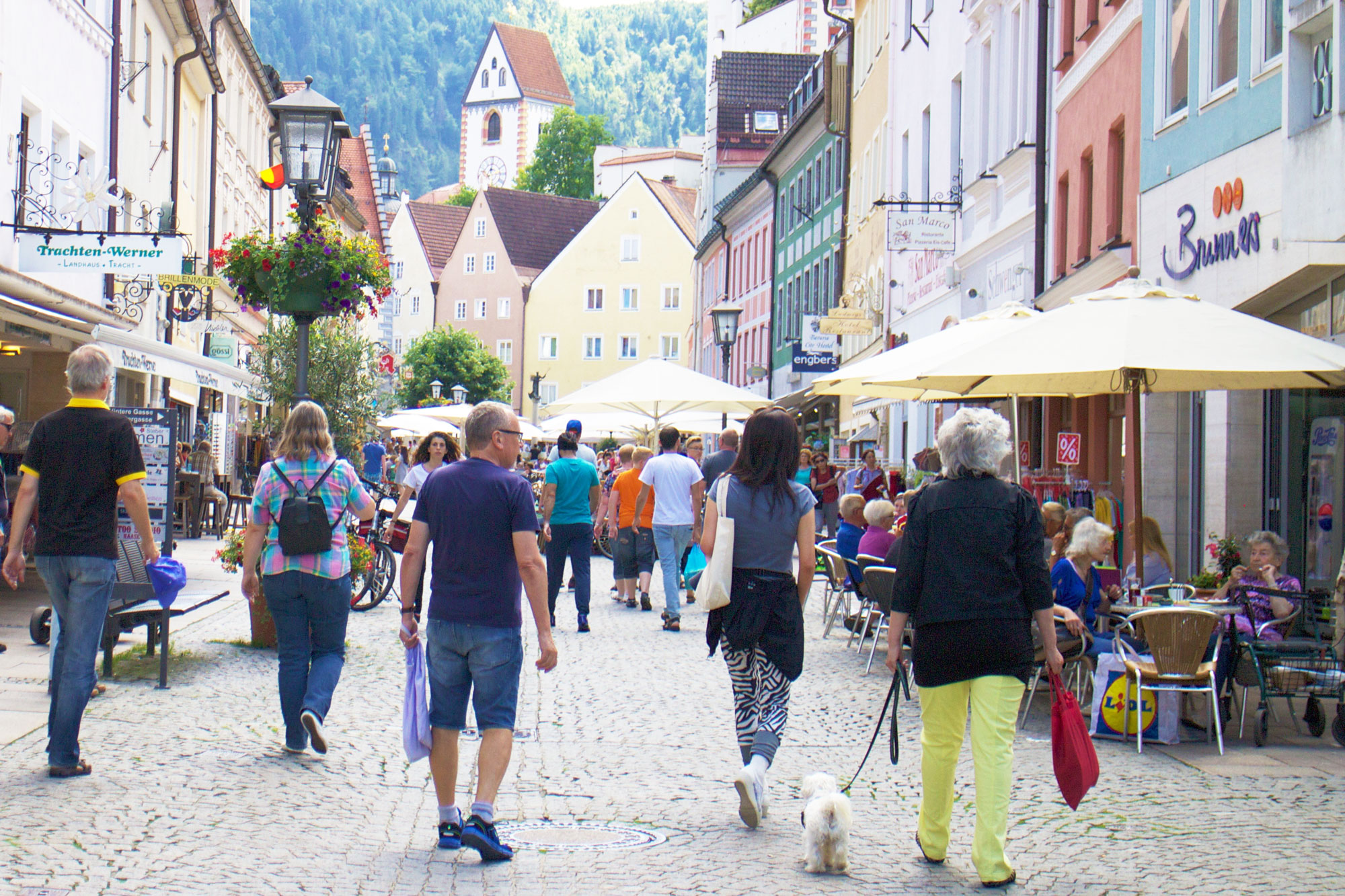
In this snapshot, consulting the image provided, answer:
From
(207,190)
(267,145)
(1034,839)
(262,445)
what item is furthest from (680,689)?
(267,145)

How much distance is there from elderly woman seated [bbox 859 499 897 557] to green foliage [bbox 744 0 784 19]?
62594 millimetres

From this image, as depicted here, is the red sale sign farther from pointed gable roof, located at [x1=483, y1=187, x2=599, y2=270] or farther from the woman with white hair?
pointed gable roof, located at [x1=483, y1=187, x2=599, y2=270]

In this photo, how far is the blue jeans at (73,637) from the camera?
22.8 feet

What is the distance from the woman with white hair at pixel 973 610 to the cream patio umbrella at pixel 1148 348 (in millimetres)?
3194

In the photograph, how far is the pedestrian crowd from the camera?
5938 millimetres

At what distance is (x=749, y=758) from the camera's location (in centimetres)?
687

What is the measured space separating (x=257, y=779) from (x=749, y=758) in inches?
86.6

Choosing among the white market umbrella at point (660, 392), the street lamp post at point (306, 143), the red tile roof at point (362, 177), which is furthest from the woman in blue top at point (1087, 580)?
the red tile roof at point (362, 177)

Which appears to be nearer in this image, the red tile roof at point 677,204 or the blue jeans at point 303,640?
the blue jeans at point 303,640

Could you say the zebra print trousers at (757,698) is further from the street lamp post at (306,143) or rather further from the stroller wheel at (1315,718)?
the street lamp post at (306,143)

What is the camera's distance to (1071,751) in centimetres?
598

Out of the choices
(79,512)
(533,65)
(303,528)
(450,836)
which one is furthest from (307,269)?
(533,65)

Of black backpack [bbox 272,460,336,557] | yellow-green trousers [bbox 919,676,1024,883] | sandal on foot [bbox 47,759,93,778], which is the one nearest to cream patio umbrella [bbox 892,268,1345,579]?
yellow-green trousers [bbox 919,676,1024,883]

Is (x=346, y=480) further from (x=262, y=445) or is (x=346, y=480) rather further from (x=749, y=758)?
(x=262, y=445)
